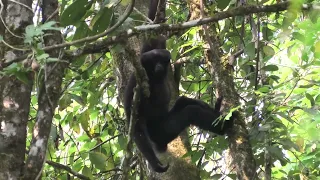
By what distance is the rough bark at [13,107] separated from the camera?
98.2 inches

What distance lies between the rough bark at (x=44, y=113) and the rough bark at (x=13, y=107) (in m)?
0.09

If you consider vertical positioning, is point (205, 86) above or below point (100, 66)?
below

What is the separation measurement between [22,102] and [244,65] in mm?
2350

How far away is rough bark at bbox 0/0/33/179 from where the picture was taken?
249 cm

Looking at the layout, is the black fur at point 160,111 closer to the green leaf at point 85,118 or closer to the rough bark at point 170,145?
the rough bark at point 170,145

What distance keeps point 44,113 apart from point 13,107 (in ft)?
0.63

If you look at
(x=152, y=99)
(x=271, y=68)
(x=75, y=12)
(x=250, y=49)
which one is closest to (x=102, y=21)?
(x=75, y=12)

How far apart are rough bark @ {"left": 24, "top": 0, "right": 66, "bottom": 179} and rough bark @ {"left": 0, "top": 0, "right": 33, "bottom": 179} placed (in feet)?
0.30

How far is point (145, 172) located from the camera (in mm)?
4316

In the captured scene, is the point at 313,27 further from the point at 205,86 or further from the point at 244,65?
the point at 205,86

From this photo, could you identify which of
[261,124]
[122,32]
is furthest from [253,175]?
[122,32]

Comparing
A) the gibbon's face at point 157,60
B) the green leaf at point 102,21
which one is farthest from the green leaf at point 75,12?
the gibbon's face at point 157,60

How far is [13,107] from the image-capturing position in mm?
2605

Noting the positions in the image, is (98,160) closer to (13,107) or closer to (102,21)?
(13,107)
